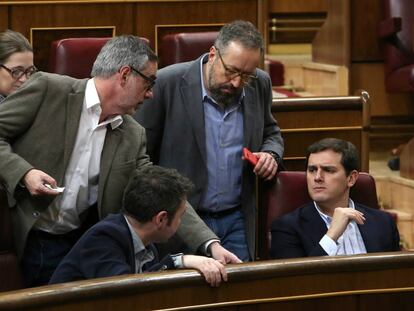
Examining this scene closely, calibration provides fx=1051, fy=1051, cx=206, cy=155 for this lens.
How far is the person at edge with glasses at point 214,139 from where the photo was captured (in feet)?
4.84

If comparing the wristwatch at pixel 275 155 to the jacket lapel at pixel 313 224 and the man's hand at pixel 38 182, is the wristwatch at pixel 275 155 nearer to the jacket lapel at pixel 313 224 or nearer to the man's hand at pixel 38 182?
the jacket lapel at pixel 313 224

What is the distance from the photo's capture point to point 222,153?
1496 millimetres

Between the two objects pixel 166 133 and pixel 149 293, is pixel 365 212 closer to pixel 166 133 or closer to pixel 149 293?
pixel 166 133

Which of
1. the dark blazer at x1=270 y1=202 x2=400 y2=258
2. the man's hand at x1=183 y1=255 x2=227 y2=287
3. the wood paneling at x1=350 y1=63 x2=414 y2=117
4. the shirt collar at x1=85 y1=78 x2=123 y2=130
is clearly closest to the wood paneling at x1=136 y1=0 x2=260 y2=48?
the wood paneling at x1=350 y1=63 x2=414 y2=117

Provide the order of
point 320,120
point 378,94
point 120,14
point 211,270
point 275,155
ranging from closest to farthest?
point 211,270 < point 275,155 < point 320,120 < point 120,14 < point 378,94

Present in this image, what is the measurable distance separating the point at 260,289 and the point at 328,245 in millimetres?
295

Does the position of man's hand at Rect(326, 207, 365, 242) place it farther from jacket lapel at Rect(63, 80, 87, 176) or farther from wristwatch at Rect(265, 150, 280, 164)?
jacket lapel at Rect(63, 80, 87, 176)

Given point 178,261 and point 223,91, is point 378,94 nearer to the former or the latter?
point 223,91

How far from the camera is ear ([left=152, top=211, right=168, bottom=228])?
3.88 ft

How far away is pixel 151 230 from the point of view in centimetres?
119

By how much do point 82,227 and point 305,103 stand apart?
2.14ft

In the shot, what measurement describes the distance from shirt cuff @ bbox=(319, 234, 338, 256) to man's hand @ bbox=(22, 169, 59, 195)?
40cm

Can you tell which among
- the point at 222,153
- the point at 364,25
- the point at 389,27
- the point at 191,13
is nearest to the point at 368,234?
the point at 222,153

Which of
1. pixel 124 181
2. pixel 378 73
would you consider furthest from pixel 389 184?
pixel 124 181
